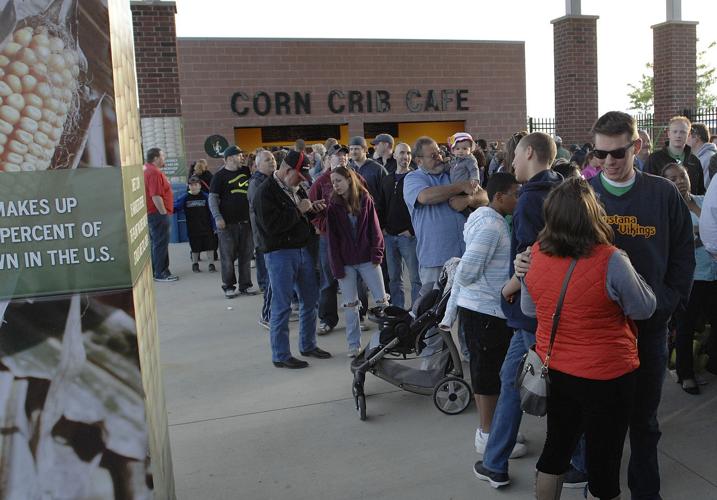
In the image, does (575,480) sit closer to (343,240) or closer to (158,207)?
(343,240)

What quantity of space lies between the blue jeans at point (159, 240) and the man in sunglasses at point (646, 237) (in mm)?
8619

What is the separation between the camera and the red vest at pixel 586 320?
279cm

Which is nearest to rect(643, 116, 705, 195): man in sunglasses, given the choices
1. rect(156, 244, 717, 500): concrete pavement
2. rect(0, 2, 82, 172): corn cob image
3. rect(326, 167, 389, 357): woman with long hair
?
rect(156, 244, 717, 500): concrete pavement

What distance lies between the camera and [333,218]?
6.40m

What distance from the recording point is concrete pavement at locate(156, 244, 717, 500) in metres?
3.91

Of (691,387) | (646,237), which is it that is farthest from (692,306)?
(646,237)

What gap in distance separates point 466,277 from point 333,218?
8.48 ft

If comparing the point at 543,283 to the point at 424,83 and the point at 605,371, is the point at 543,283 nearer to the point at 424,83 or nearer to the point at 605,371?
the point at 605,371

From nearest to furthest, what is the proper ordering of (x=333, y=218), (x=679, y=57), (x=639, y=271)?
(x=639, y=271)
(x=333, y=218)
(x=679, y=57)

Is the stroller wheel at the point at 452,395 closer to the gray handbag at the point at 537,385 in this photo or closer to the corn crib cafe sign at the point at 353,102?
the gray handbag at the point at 537,385

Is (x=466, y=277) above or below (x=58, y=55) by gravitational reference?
below

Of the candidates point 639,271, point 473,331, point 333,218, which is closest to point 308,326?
point 333,218

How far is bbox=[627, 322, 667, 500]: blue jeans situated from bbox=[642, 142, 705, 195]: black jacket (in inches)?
165

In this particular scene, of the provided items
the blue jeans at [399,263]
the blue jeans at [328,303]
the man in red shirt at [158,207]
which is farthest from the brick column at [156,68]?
the blue jeans at [399,263]
